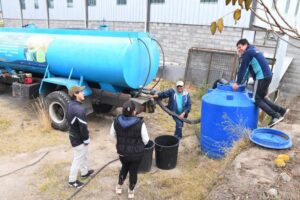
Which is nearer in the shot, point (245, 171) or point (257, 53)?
point (245, 171)

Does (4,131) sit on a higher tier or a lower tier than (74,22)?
lower

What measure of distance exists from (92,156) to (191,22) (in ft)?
27.3

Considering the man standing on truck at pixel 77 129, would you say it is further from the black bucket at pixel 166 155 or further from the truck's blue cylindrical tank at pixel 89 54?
the truck's blue cylindrical tank at pixel 89 54

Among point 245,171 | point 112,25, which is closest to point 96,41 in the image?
point 245,171

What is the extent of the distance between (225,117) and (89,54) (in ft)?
10.0

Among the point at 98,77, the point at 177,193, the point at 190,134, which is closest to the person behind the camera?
the point at 177,193

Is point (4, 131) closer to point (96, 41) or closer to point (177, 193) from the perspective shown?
point (96, 41)

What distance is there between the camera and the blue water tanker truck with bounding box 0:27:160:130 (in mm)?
5837

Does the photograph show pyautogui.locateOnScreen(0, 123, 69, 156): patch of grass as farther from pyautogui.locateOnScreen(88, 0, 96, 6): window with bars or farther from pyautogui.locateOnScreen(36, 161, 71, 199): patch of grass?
pyautogui.locateOnScreen(88, 0, 96, 6): window with bars

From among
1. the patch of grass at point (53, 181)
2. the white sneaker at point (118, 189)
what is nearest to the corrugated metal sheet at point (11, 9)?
the patch of grass at point (53, 181)

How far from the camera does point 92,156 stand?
5438mm

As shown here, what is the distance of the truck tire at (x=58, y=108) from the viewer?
6383mm

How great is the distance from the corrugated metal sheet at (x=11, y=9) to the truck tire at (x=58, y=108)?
16.8 meters

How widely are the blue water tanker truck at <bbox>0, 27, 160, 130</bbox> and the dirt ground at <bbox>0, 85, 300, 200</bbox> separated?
31.4 inches
